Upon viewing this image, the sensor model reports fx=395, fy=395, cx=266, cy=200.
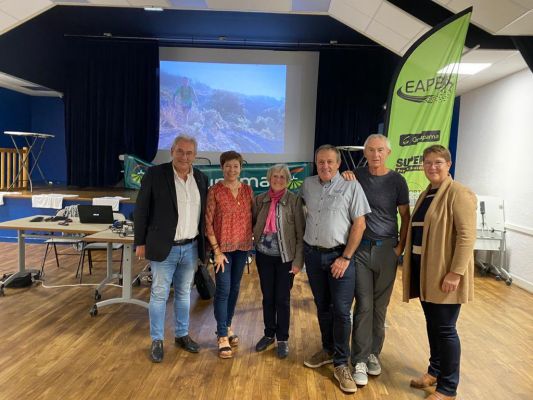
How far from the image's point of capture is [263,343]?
2.74 m

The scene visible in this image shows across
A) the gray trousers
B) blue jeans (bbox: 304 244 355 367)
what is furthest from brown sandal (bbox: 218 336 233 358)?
the gray trousers

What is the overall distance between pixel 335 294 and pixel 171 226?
42.5 inches

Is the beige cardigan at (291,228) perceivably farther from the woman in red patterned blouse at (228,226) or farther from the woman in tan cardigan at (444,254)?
the woman in tan cardigan at (444,254)

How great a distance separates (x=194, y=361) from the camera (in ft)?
8.37

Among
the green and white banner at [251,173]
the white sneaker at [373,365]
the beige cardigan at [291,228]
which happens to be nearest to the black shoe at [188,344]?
the beige cardigan at [291,228]

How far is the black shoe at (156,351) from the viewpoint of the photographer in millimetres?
2520

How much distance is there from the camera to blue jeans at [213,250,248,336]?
258 centimetres

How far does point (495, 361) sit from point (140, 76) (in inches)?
294

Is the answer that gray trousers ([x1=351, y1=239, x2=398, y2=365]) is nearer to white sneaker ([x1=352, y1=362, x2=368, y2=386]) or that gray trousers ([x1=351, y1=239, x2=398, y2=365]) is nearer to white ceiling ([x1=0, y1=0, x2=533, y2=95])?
white sneaker ([x1=352, y1=362, x2=368, y2=386])

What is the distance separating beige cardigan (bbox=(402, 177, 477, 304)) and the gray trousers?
246mm

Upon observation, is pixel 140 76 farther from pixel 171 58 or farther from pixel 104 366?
pixel 104 366

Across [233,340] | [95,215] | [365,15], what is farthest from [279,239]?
[365,15]

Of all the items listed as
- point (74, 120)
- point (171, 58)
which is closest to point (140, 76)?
point (171, 58)

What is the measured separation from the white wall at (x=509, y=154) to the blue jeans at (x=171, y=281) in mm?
3881
